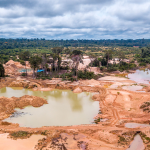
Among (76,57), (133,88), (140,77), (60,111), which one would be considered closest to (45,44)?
(76,57)

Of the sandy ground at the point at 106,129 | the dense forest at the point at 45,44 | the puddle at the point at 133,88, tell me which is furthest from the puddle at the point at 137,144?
the dense forest at the point at 45,44

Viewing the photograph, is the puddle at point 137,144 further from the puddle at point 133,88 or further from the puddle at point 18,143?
the puddle at point 133,88

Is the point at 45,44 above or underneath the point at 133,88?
above

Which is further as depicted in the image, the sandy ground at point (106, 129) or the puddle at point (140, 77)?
the puddle at point (140, 77)

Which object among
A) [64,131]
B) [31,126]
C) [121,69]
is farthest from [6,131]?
[121,69]

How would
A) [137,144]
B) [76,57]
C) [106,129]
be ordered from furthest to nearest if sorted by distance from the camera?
1. [76,57]
2. [106,129]
3. [137,144]

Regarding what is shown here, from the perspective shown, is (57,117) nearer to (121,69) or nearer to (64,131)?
(64,131)

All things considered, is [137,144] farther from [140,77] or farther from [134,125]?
[140,77]

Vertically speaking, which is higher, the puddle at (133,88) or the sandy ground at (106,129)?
the puddle at (133,88)
